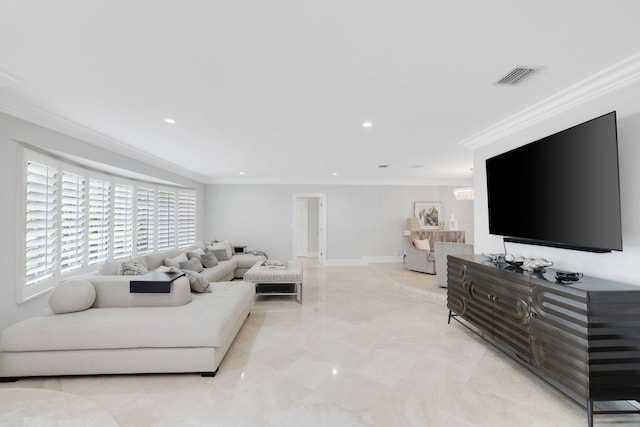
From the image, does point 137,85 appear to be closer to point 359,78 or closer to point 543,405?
point 359,78

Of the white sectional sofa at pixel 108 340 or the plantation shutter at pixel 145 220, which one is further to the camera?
the plantation shutter at pixel 145 220

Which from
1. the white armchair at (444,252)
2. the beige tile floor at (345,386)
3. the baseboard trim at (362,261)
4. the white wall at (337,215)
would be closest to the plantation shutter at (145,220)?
the white wall at (337,215)

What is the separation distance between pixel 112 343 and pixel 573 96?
4540 millimetres

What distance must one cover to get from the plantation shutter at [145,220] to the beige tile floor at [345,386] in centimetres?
311

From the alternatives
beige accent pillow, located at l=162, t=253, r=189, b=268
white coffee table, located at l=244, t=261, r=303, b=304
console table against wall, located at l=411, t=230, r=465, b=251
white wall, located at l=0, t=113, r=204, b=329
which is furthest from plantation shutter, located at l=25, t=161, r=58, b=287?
console table against wall, located at l=411, t=230, r=465, b=251

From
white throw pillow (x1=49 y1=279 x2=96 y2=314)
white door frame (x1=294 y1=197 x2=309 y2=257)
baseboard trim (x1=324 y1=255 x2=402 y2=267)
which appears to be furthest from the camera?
white door frame (x1=294 y1=197 x2=309 y2=257)

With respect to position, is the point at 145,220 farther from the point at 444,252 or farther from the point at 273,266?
the point at 444,252

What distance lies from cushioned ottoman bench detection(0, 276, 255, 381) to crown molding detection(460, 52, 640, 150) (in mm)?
3713

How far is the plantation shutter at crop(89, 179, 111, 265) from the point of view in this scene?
3.93 metres

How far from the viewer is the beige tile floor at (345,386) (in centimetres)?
190

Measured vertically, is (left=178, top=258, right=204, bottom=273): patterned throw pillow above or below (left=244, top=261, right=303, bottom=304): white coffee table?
above

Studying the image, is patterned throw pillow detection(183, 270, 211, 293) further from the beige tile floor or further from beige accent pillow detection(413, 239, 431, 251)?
beige accent pillow detection(413, 239, 431, 251)

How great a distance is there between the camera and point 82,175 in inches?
147

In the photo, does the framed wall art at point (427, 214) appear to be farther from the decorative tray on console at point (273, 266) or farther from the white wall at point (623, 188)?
the white wall at point (623, 188)
